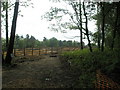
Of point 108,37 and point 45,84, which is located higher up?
point 108,37

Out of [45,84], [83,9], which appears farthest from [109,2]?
[45,84]

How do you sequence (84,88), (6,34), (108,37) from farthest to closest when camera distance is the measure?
(6,34)
(108,37)
(84,88)

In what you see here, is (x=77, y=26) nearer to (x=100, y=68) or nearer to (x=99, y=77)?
(x=100, y=68)

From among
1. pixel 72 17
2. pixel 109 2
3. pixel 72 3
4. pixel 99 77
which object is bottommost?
pixel 99 77

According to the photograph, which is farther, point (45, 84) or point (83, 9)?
point (83, 9)

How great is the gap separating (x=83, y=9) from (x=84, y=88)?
6.51 meters

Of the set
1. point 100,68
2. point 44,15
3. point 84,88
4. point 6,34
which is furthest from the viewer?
point 6,34

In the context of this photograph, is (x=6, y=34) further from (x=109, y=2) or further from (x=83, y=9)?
(x=109, y=2)

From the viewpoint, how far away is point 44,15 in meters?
8.87

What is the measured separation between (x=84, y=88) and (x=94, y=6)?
6198 mm

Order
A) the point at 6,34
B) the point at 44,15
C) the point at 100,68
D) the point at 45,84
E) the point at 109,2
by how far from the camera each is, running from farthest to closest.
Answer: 1. the point at 6,34
2. the point at 44,15
3. the point at 109,2
4. the point at 100,68
5. the point at 45,84

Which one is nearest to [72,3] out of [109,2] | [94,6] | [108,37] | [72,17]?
[72,17]

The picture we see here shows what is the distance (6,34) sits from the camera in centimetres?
1356

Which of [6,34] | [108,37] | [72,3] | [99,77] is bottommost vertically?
[99,77]
